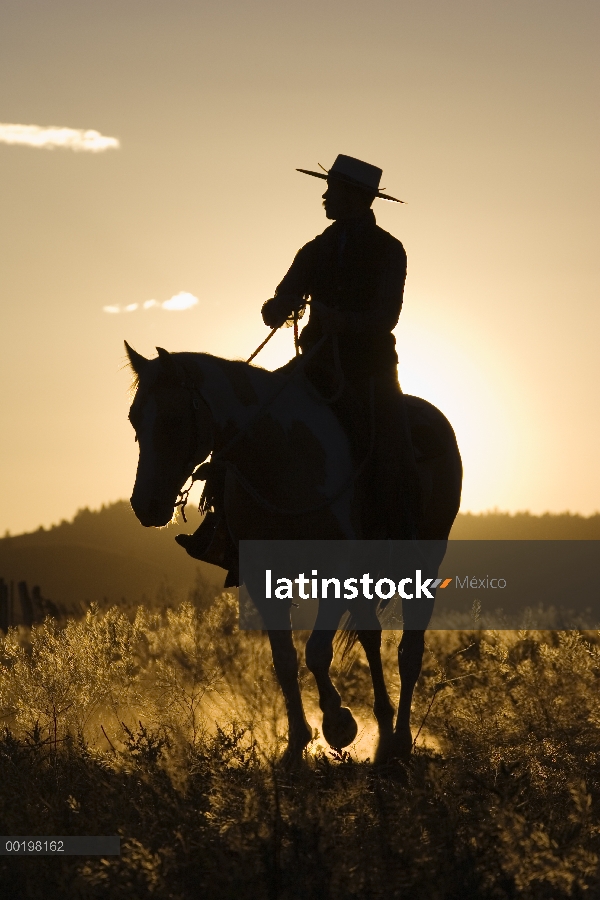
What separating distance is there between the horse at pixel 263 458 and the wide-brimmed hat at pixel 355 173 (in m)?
1.33

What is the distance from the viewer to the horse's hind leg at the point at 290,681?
7.43m

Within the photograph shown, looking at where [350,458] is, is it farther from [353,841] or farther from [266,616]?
[353,841]

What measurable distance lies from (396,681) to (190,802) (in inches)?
158

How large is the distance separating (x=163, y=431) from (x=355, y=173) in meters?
2.39

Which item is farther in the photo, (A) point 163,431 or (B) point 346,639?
(B) point 346,639

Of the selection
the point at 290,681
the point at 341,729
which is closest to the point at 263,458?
the point at 290,681

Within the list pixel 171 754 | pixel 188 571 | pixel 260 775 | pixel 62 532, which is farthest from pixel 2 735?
pixel 62 532

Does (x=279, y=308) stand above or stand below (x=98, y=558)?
below

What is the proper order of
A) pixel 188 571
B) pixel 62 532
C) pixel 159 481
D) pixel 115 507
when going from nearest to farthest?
pixel 159 481
pixel 188 571
pixel 62 532
pixel 115 507

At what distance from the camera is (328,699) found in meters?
7.14

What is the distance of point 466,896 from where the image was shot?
189 inches

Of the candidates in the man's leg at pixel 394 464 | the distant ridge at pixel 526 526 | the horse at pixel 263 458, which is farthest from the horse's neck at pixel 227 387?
the distant ridge at pixel 526 526

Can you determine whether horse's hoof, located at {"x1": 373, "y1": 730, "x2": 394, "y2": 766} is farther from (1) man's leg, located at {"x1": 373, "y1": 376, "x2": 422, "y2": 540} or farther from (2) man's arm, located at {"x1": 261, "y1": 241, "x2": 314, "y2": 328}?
(2) man's arm, located at {"x1": 261, "y1": 241, "x2": 314, "y2": 328}

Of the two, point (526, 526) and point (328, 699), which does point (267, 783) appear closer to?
point (328, 699)
